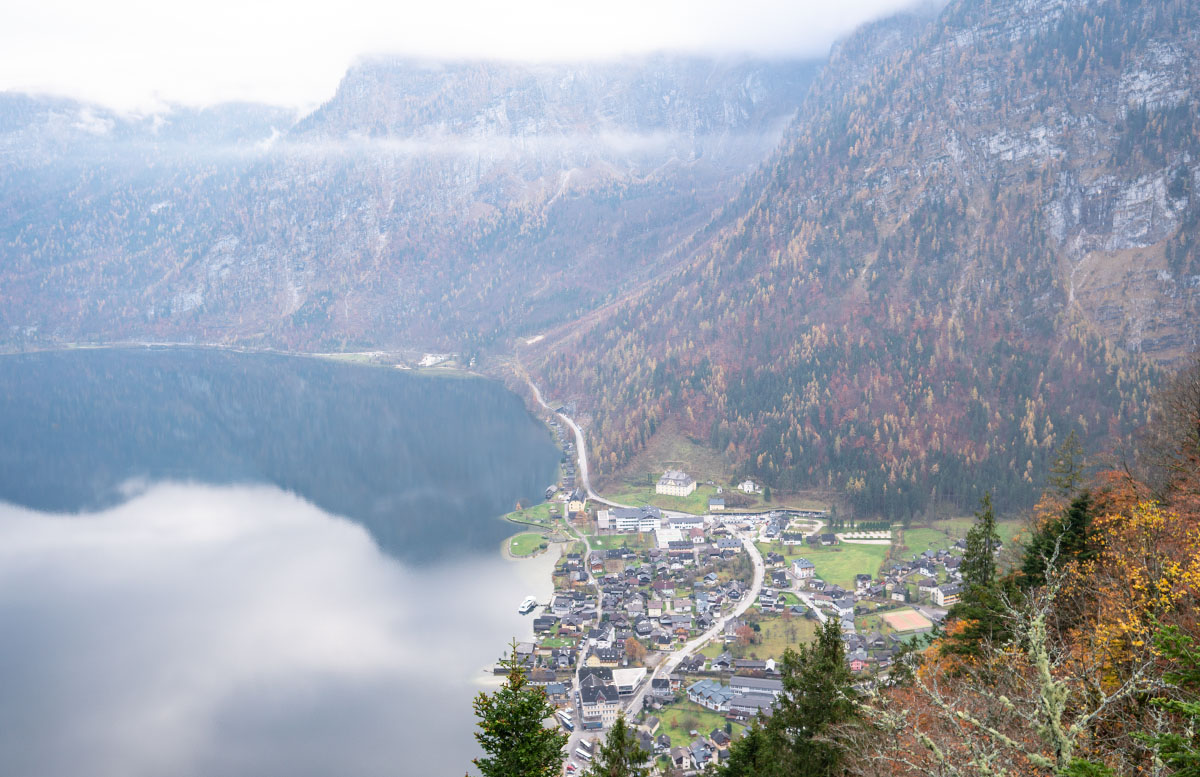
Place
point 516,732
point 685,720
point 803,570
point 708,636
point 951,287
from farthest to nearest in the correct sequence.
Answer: point 951,287 < point 803,570 < point 708,636 < point 685,720 < point 516,732

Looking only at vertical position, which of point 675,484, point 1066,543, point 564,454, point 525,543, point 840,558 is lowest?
point 564,454

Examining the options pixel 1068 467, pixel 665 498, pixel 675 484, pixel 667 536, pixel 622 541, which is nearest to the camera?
pixel 1068 467

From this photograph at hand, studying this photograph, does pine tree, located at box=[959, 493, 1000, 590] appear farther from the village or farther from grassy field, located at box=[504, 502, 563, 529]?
grassy field, located at box=[504, 502, 563, 529]

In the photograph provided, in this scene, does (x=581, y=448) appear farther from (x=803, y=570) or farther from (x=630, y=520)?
(x=803, y=570)

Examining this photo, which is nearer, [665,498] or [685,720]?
[685,720]

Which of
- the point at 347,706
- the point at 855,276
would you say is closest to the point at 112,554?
the point at 347,706

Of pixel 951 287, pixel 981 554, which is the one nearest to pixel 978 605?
pixel 981 554

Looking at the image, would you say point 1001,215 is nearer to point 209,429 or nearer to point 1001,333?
point 1001,333
